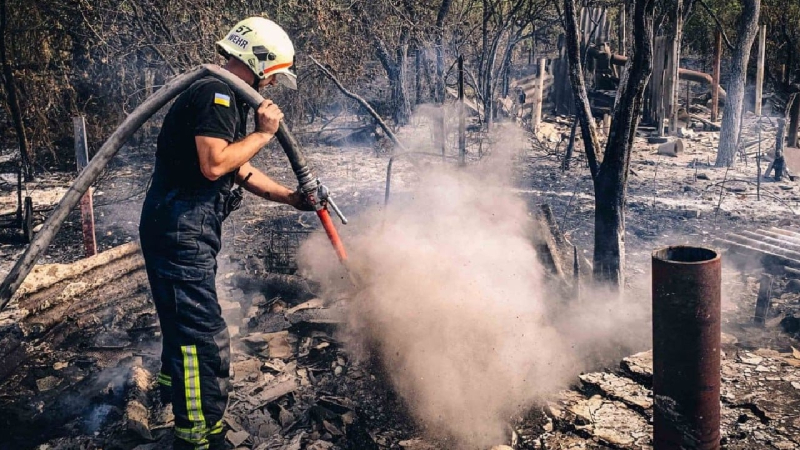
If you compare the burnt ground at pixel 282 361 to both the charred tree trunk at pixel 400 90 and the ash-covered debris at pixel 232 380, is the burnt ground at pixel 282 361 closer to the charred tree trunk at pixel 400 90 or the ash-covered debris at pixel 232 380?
the ash-covered debris at pixel 232 380

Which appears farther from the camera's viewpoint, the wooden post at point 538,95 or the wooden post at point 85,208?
the wooden post at point 538,95

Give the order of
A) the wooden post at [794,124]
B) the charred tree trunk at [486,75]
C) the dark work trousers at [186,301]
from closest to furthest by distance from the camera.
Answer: the dark work trousers at [186,301] → the wooden post at [794,124] → the charred tree trunk at [486,75]

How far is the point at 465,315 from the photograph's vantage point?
4633 mm

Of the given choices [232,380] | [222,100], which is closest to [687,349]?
[222,100]

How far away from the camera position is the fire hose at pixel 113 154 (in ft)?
11.1

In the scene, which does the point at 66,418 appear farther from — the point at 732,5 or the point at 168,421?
the point at 732,5

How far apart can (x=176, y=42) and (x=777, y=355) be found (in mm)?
8062

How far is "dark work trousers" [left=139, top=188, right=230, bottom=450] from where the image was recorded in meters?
3.23

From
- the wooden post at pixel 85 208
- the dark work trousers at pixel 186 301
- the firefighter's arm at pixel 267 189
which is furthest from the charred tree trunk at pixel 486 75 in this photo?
the dark work trousers at pixel 186 301

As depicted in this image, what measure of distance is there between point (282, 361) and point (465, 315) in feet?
4.50

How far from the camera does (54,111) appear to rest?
11.2 metres

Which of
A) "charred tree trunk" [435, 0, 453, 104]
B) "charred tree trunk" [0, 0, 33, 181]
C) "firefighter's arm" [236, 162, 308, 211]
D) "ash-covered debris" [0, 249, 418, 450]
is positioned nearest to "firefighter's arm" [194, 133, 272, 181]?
"firefighter's arm" [236, 162, 308, 211]

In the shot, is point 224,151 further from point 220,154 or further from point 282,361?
point 282,361

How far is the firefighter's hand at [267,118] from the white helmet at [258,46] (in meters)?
0.21
